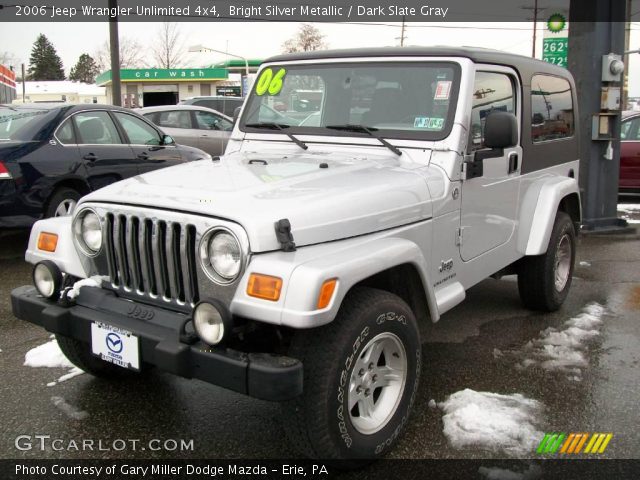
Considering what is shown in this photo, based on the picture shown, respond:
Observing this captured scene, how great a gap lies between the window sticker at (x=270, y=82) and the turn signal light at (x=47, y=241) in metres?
1.78

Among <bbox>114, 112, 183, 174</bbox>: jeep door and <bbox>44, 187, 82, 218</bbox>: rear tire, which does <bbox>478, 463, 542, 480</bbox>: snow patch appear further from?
<bbox>114, 112, 183, 174</bbox>: jeep door

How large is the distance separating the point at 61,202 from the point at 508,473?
546 centimetres


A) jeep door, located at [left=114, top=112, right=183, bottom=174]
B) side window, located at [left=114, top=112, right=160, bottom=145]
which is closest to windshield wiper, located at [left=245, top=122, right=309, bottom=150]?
jeep door, located at [left=114, top=112, right=183, bottom=174]

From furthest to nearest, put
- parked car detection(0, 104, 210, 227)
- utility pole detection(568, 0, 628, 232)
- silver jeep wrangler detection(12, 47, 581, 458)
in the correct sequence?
utility pole detection(568, 0, 628, 232) < parked car detection(0, 104, 210, 227) < silver jeep wrangler detection(12, 47, 581, 458)

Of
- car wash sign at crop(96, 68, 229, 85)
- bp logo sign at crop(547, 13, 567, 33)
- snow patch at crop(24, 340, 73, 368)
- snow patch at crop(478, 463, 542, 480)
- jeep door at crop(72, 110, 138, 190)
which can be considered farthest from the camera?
car wash sign at crop(96, 68, 229, 85)

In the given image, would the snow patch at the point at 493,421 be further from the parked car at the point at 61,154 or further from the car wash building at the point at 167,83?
the car wash building at the point at 167,83

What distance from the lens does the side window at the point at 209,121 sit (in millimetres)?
12812

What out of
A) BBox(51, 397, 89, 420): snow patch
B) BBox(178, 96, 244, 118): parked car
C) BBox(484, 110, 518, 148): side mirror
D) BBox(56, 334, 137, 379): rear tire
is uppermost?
BBox(178, 96, 244, 118): parked car

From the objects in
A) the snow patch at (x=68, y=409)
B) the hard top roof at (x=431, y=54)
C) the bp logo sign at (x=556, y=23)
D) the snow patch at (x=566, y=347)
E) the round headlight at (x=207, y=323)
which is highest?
the bp logo sign at (x=556, y=23)

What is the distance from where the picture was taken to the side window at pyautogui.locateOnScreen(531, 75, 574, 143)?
4.62 metres

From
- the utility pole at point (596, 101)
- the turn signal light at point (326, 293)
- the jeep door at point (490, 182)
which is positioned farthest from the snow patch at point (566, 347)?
the utility pole at point (596, 101)

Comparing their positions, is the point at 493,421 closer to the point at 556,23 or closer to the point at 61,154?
the point at 61,154

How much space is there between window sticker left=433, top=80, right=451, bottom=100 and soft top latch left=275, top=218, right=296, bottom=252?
1589 mm

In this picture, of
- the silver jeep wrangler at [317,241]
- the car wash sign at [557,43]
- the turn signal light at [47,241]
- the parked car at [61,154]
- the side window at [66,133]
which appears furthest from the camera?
the car wash sign at [557,43]
